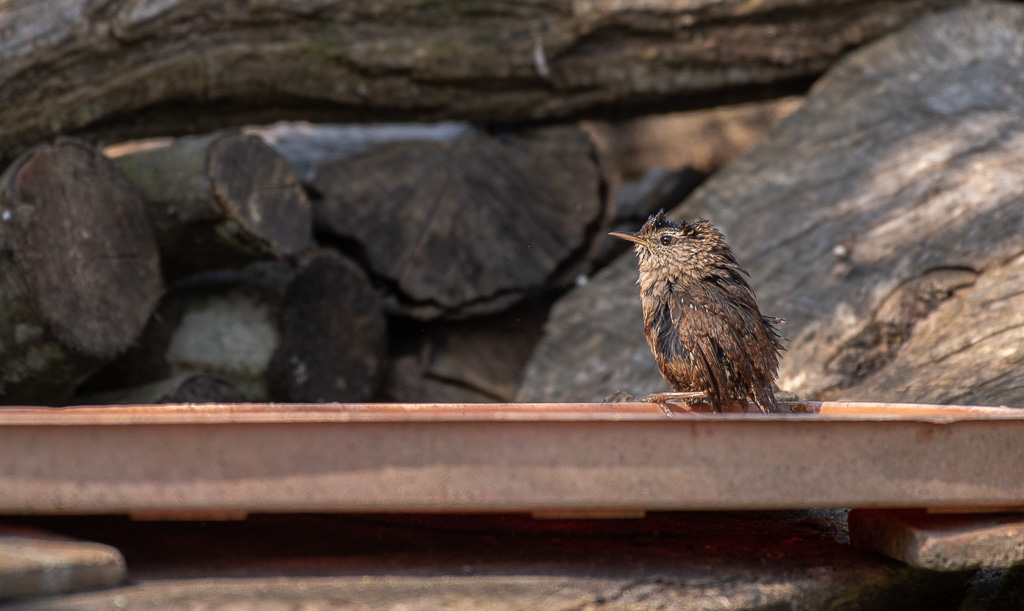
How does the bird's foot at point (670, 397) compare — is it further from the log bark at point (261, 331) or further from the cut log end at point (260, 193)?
the log bark at point (261, 331)

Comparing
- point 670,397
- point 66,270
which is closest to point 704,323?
point 670,397

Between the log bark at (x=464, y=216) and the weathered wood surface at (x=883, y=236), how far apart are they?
0.41m

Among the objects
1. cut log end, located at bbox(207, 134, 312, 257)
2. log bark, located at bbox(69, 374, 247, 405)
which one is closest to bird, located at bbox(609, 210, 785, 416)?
cut log end, located at bbox(207, 134, 312, 257)

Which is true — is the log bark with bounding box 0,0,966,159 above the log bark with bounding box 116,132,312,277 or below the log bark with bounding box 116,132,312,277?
above

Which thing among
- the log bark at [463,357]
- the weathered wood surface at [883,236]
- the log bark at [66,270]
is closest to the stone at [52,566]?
the log bark at [66,270]

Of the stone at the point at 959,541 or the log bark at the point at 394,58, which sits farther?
the log bark at the point at 394,58

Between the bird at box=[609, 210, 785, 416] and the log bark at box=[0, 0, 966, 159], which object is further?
the log bark at box=[0, 0, 966, 159]

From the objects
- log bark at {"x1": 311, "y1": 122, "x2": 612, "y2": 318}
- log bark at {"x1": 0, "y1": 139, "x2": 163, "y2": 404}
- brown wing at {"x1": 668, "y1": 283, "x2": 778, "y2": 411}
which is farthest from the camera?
log bark at {"x1": 311, "y1": 122, "x2": 612, "y2": 318}

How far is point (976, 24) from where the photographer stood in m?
5.61

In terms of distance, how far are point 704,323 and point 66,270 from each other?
2777 mm

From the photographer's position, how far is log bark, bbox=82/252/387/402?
16.3 feet

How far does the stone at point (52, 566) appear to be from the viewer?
7.04 ft

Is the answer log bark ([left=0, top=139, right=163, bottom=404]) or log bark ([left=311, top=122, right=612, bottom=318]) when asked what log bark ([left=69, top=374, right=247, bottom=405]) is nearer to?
log bark ([left=0, top=139, right=163, bottom=404])

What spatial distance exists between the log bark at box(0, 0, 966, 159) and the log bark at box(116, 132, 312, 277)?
1.40 feet
